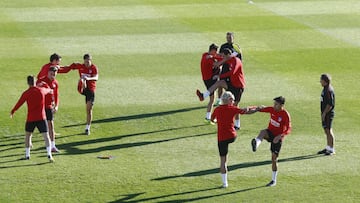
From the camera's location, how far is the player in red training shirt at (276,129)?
668 inches

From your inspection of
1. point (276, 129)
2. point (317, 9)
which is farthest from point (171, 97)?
point (317, 9)

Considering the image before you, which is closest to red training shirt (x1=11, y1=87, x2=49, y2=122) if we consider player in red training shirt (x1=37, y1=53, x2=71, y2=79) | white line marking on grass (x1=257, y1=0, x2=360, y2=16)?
player in red training shirt (x1=37, y1=53, x2=71, y2=79)

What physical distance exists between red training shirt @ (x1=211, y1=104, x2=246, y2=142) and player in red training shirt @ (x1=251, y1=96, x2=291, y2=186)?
546 mm

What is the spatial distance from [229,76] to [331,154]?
3892 millimetres

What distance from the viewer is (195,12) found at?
37.0m

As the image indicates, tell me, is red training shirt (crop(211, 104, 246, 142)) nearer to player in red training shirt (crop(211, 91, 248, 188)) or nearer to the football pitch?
player in red training shirt (crop(211, 91, 248, 188))

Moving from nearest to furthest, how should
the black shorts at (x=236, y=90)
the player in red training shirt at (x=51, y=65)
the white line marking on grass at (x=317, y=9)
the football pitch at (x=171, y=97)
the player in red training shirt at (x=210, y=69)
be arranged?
1. the football pitch at (x=171, y=97)
2. the player in red training shirt at (x=51, y=65)
3. the black shorts at (x=236, y=90)
4. the player in red training shirt at (x=210, y=69)
5. the white line marking on grass at (x=317, y=9)

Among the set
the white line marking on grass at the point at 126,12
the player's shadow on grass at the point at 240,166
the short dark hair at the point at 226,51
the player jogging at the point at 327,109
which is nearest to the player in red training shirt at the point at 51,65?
the short dark hair at the point at 226,51

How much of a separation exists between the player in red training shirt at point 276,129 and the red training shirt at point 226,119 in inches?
21.5

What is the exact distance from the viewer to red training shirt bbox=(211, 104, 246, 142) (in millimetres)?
16922

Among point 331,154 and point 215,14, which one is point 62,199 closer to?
point 331,154

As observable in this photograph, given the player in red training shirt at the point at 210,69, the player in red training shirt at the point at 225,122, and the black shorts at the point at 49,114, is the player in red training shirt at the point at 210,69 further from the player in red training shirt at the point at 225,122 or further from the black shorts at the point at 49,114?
the player in red training shirt at the point at 225,122

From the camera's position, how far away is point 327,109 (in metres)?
19.1

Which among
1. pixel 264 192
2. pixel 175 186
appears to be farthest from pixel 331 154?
pixel 175 186
